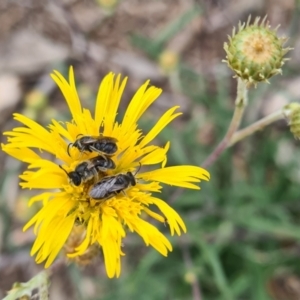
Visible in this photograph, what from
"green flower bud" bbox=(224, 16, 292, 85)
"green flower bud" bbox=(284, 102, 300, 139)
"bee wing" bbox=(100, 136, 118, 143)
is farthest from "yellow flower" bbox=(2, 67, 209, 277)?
"green flower bud" bbox=(284, 102, 300, 139)

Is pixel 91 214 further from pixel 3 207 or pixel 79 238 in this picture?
pixel 3 207

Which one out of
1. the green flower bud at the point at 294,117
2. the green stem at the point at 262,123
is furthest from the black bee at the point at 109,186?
the green flower bud at the point at 294,117

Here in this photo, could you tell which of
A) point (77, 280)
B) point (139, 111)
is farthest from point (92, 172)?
point (77, 280)

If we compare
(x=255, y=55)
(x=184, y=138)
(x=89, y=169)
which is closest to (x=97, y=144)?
(x=89, y=169)

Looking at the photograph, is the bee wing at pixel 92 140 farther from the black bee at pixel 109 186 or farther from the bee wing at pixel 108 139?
the black bee at pixel 109 186

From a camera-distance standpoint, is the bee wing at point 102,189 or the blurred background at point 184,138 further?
the blurred background at point 184,138

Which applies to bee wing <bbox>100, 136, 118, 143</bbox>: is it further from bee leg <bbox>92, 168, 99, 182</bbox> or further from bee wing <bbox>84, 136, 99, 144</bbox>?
bee leg <bbox>92, 168, 99, 182</bbox>
